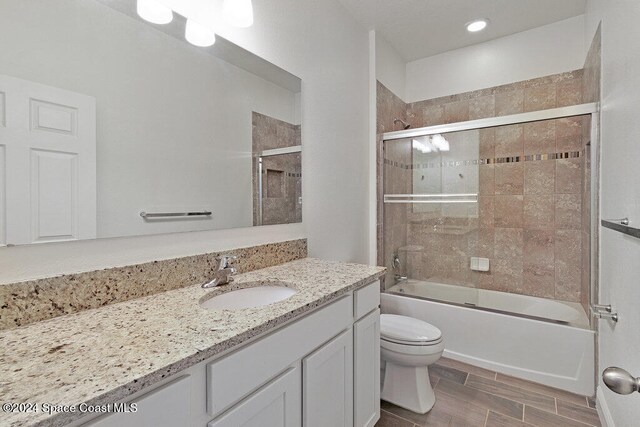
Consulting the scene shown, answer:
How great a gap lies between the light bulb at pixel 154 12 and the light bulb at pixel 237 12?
0.89 ft

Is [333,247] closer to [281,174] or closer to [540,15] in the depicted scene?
[281,174]

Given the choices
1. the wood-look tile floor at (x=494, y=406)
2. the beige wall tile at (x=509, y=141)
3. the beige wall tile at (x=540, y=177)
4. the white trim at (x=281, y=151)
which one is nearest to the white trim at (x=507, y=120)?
the beige wall tile at (x=509, y=141)

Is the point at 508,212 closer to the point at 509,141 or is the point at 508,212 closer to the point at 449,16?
the point at 509,141

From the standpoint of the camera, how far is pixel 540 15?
236 centimetres

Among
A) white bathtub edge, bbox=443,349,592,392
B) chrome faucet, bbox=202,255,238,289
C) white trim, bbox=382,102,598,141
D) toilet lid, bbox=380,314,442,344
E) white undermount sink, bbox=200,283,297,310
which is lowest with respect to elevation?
white bathtub edge, bbox=443,349,592,392

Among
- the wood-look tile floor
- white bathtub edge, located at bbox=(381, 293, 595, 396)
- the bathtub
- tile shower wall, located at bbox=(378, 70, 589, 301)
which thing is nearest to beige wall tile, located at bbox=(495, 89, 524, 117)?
tile shower wall, located at bbox=(378, 70, 589, 301)

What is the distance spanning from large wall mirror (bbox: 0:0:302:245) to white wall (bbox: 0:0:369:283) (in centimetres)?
6

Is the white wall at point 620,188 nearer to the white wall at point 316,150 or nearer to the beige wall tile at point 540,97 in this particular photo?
the beige wall tile at point 540,97

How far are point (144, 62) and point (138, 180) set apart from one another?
44 centimetres

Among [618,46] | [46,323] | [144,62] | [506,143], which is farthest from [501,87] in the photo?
[46,323]

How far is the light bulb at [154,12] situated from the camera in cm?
111

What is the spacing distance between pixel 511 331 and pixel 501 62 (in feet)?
7.48

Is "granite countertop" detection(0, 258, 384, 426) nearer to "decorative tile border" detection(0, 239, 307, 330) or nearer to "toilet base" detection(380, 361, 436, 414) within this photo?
"decorative tile border" detection(0, 239, 307, 330)

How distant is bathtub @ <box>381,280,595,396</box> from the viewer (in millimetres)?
1933
